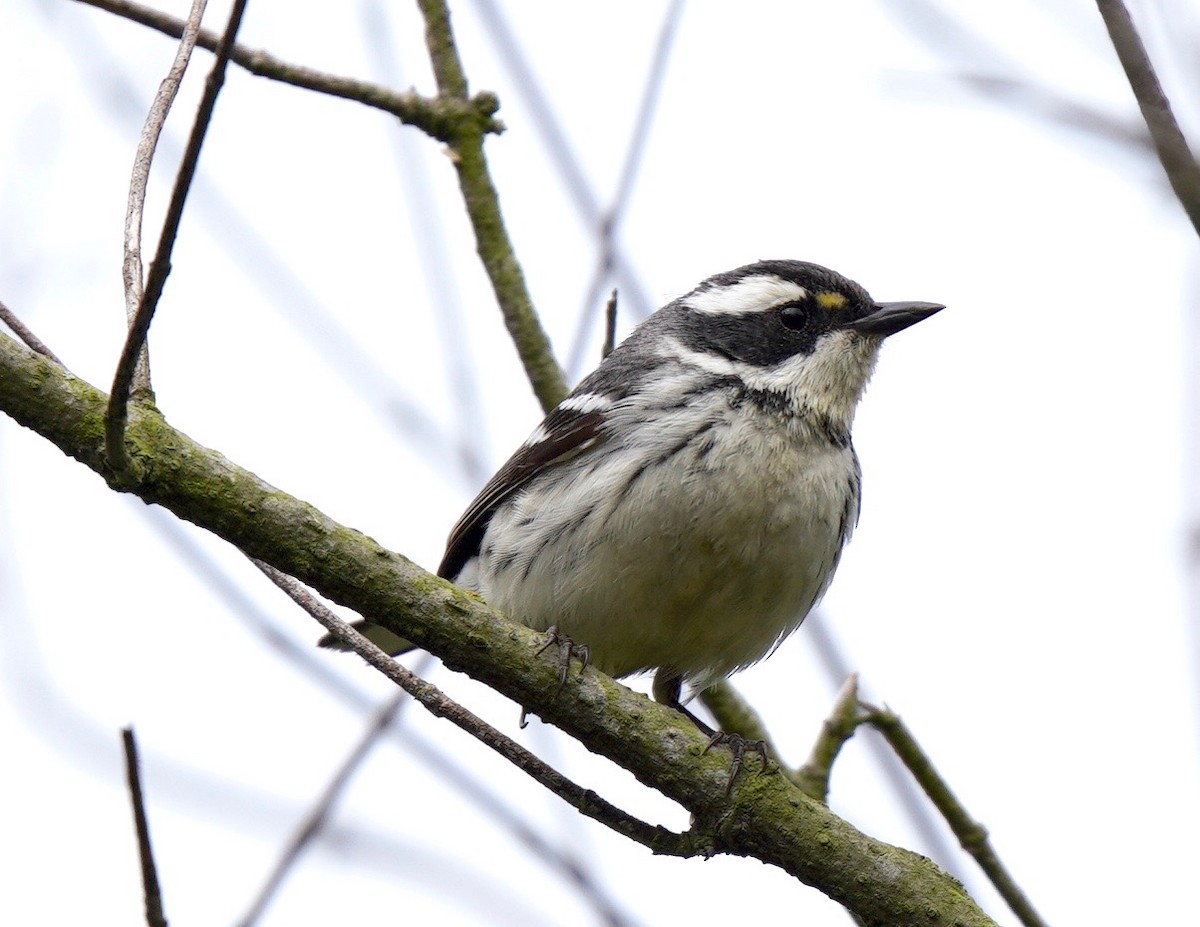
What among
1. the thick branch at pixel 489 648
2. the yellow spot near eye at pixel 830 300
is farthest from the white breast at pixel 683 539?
the thick branch at pixel 489 648

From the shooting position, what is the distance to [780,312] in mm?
6234

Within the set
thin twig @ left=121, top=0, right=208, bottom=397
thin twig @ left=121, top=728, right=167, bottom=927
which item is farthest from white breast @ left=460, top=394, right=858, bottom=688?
thin twig @ left=121, top=728, right=167, bottom=927

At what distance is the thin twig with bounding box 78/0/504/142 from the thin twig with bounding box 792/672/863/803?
9.29ft

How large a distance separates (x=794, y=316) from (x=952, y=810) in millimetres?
2391

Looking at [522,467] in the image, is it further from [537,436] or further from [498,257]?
[498,257]

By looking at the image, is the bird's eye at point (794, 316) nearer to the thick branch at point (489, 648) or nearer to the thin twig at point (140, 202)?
the thick branch at point (489, 648)

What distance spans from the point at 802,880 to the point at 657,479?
1.65 metres

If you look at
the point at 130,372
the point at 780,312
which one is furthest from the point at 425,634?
the point at 780,312

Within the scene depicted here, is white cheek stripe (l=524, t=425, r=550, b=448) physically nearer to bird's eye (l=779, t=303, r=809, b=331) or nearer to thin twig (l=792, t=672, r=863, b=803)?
bird's eye (l=779, t=303, r=809, b=331)

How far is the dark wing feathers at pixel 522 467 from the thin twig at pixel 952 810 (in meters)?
1.57

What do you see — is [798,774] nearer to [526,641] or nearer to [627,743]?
[627,743]

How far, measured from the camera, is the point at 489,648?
12.6 feet

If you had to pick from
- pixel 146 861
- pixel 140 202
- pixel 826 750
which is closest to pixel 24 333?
pixel 140 202

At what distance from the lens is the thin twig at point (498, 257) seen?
600cm
